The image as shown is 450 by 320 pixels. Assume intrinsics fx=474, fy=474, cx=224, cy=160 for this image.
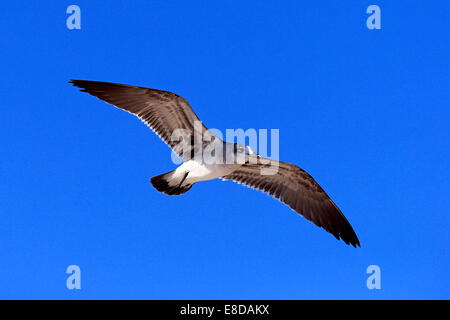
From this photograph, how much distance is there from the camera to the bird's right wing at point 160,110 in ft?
23.1

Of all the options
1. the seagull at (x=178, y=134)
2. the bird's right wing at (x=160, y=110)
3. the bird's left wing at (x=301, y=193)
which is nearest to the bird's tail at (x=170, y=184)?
the seagull at (x=178, y=134)

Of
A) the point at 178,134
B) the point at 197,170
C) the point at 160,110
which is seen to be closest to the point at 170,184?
the point at 197,170

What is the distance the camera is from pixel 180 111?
710 cm

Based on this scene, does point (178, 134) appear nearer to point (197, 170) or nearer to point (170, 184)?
point (197, 170)

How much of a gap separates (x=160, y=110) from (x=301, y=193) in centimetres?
304

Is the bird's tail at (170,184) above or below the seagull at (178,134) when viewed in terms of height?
below

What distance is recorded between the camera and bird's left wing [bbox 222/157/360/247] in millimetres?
8398

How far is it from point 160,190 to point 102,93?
1.72 metres

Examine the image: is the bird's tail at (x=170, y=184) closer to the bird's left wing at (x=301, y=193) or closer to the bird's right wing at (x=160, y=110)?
the bird's right wing at (x=160, y=110)

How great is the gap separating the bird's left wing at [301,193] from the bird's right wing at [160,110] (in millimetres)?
1370

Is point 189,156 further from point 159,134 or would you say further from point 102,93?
point 102,93

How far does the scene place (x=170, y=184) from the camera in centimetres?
714
